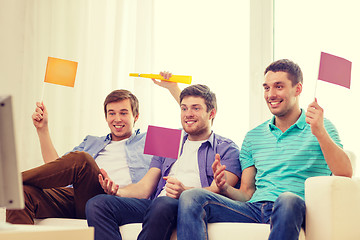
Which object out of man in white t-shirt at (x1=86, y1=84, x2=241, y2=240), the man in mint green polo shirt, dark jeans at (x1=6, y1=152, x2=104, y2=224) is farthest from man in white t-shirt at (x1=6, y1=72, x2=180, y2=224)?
the man in mint green polo shirt

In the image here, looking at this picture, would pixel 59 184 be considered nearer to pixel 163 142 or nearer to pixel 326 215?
pixel 163 142

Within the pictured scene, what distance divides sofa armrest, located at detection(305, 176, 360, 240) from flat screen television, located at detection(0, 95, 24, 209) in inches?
45.1

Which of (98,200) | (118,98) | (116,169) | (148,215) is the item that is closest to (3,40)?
(118,98)

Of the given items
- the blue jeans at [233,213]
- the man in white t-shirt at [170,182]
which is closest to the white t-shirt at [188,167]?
the man in white t-shirt at [170,182]

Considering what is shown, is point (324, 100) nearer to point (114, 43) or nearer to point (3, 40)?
point (114, 43)

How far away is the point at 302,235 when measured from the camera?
5.85 ft

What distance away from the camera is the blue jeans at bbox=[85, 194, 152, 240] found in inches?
78.6

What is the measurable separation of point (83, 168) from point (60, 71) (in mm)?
618

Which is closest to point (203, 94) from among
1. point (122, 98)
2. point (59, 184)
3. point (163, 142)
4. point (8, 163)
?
point (163, 142)

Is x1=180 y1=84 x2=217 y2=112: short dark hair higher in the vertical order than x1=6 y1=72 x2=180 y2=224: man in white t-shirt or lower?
higher

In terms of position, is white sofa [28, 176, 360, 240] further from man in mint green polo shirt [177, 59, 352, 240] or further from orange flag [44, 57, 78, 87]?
orange flag [44, 57, 78, 87]

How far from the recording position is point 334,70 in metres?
2.03

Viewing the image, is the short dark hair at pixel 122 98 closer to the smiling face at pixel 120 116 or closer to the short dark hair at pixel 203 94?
the smiling face at pixel 120 116

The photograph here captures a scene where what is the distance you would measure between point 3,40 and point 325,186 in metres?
2.85
